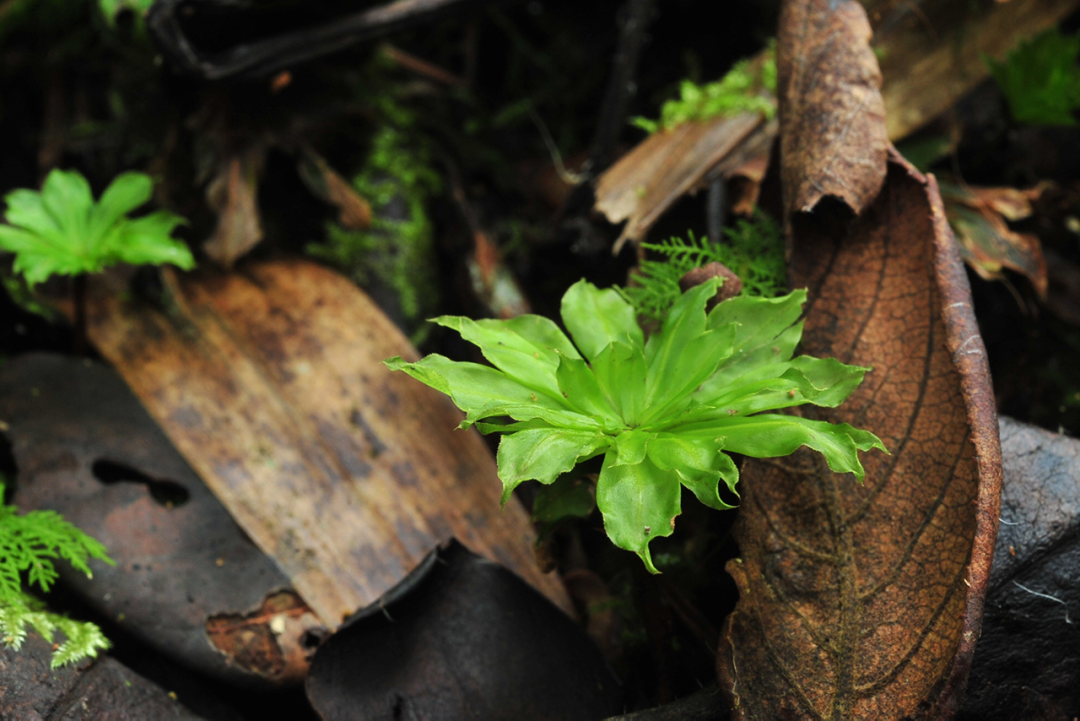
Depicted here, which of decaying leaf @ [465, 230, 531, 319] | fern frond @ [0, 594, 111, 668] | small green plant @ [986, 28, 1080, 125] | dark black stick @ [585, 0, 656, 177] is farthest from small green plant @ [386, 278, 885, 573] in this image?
small green plant @ [986, 28, 1080, 125]

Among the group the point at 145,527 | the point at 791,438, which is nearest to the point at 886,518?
the point at 791,438

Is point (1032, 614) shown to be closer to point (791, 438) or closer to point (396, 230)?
point (791, 438)

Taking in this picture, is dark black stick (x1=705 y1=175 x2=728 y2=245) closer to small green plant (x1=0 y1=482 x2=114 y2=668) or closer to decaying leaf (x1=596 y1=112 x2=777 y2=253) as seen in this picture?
decaying leaf (x1=596 y1=112 x2=777 y2=253)

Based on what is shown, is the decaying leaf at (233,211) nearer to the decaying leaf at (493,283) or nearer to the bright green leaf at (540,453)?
the decaying leaf at (493,283)

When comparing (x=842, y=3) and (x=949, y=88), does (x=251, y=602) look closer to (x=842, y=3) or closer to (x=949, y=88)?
(x=842, y=3)

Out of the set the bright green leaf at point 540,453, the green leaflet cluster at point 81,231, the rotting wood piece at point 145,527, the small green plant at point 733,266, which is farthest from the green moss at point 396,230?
the bright green leaf at point 540,453
